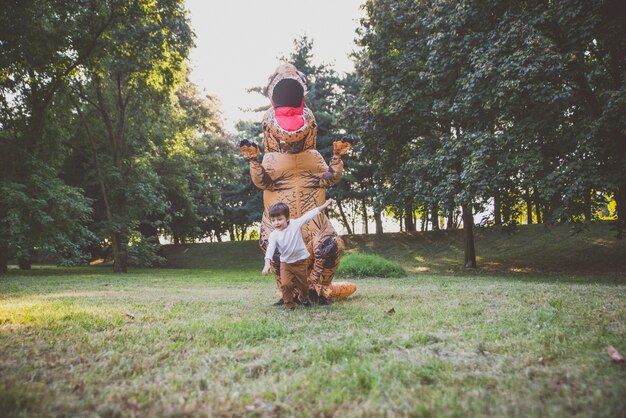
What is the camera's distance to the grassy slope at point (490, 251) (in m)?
14.9

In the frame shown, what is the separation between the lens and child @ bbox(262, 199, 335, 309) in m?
5.00

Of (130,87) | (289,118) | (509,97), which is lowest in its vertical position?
(289,118)

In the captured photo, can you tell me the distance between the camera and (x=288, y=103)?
19.5 feet

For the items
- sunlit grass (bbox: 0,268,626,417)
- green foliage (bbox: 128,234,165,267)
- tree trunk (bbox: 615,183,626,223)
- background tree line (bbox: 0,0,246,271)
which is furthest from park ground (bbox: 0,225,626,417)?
green foliage (bbox: 128,234,165,267)

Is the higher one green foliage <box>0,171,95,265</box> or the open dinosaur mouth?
the open dinosaur mouth

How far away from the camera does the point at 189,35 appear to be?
16.1 m

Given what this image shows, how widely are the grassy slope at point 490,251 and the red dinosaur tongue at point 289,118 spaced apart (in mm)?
9547

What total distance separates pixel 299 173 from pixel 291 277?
5.74 ft

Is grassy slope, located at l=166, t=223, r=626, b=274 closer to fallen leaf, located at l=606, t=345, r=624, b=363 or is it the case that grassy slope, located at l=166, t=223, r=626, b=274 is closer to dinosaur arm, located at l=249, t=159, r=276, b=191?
dinosaur arm, located at l=249, t=159, r=276, b=191

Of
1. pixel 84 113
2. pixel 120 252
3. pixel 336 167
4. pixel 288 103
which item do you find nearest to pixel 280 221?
pixel 336 167

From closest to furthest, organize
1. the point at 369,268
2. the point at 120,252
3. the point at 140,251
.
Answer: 1. the point at 369,268
2. the point at 120,252
3. the point at 140,251

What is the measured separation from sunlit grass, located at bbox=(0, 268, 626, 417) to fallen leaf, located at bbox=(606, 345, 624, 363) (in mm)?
60

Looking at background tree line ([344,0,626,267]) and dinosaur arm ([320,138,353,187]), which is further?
background tree line ([344,0,626,267])

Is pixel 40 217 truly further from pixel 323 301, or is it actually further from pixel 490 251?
pixel 490 251
